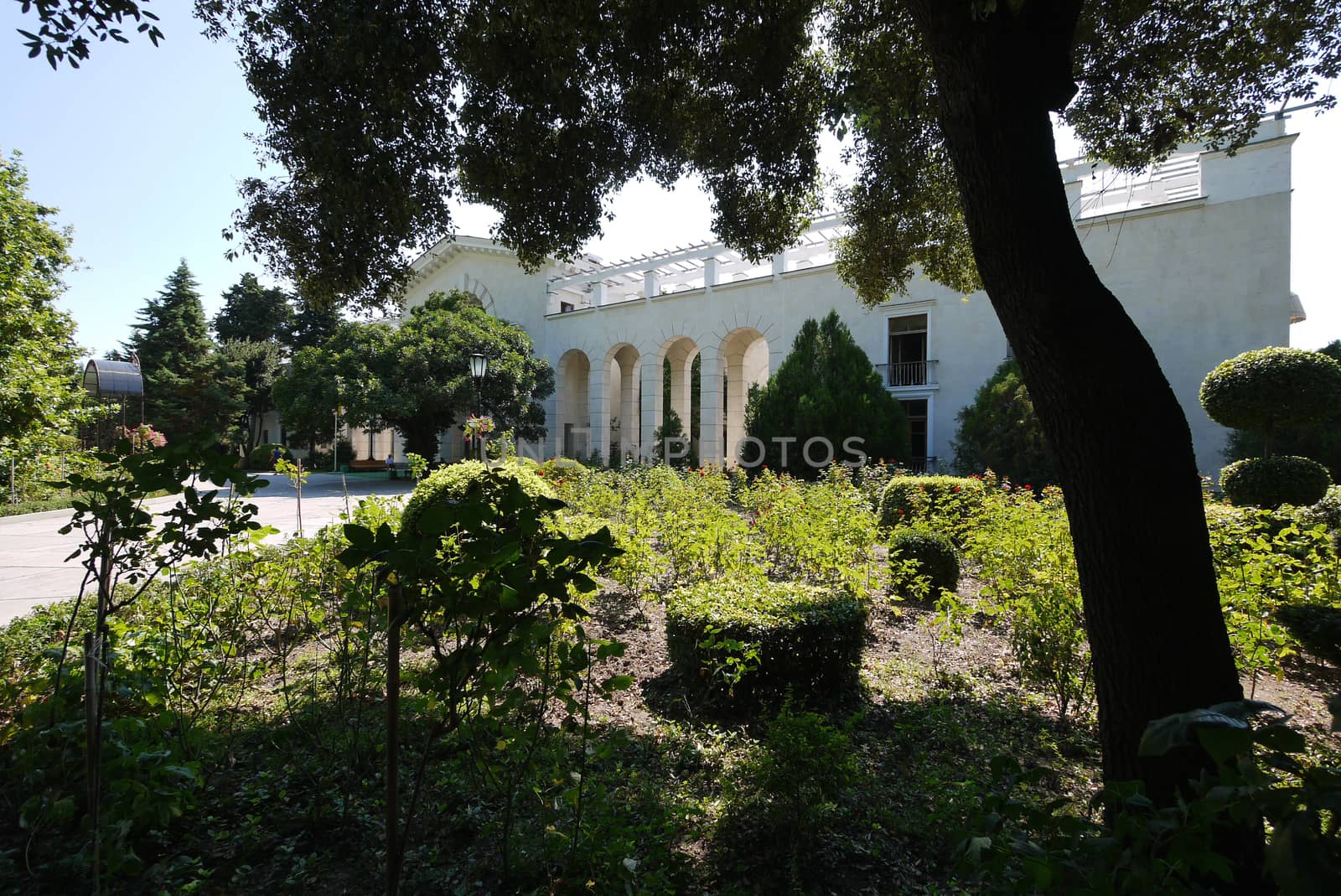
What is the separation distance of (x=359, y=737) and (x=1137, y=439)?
371cm

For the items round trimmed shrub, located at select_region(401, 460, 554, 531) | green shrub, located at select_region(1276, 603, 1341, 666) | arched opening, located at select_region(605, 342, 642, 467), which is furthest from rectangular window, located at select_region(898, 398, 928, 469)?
round trimmed shrub, located at select_region(401, 460, 554, 531)

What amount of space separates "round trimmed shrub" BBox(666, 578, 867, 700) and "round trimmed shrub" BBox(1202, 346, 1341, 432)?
346 inches

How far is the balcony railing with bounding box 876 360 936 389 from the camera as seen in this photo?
1689 centimetres

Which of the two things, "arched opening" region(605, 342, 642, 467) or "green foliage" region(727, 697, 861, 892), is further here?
"arched opening" region(605, 342, 642, 467)

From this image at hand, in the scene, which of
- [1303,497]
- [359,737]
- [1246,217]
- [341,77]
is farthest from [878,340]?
[359,737]

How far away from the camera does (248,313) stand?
33219 mm

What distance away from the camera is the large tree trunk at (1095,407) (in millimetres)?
1848

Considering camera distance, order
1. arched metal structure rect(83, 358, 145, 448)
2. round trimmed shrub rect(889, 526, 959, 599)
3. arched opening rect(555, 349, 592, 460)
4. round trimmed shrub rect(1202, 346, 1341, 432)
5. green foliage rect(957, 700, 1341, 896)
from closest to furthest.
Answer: green foliage rect(957, 700, 1341, 896) → round trimmed shrub rect(889, 526, 959, 599) → round trimmed shrub rect(1202, 346, 1341, 432) → arched metal structure rect(83, 358, 145, 448) → arched opening rect(555, 349, 592, 460)

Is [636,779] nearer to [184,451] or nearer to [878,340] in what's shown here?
[184,451]

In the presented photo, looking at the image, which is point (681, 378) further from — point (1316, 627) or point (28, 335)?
point (1316, 627)

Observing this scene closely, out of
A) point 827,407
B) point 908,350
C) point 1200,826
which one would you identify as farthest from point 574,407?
point 1200,826

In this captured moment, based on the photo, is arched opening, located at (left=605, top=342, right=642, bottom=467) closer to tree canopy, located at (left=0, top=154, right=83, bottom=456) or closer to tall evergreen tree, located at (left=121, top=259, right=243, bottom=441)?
tree canopy, located at (left=0, top=154, right=83, bottom=456)

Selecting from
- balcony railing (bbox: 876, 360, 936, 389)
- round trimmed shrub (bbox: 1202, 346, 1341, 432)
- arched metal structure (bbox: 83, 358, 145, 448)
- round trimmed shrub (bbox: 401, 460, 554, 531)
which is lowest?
round trimmed shrub (bbox: 401, 460, 554, 531)

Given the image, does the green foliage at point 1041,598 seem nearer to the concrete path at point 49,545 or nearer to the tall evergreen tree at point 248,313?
the concrete path at point 49,545
